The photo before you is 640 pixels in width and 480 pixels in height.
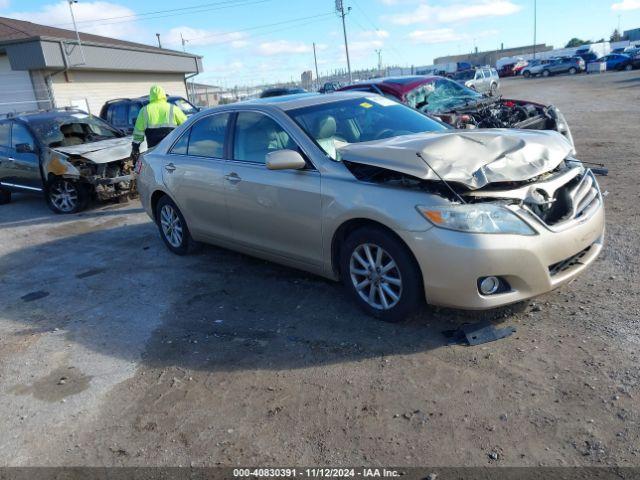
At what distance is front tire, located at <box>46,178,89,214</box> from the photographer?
9.10 m

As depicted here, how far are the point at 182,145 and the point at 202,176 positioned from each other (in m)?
0.66

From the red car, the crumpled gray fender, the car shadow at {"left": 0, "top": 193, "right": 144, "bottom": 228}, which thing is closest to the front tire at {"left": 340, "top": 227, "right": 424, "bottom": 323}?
the red car

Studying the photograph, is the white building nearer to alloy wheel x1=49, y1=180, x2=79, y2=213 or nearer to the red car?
alloy wheel x1=49, y1=180, x2=79, y2=213

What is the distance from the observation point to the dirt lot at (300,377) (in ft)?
9.28

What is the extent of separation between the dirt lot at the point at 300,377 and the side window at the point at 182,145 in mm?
1352

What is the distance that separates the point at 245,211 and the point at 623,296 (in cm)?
321

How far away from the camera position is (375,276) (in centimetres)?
399

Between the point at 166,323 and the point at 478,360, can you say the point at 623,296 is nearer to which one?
the point at 478,360

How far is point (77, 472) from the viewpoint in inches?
113

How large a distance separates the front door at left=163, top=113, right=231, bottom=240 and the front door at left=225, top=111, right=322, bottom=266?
0.19m

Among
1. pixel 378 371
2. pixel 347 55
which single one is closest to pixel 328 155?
pixel 378 371

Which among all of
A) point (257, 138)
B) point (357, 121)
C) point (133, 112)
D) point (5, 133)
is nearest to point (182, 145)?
point (257, 138)

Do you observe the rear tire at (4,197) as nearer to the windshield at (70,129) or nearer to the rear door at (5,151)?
the rear door at (5,151)

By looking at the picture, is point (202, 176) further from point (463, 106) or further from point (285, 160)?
point (463, 106)
